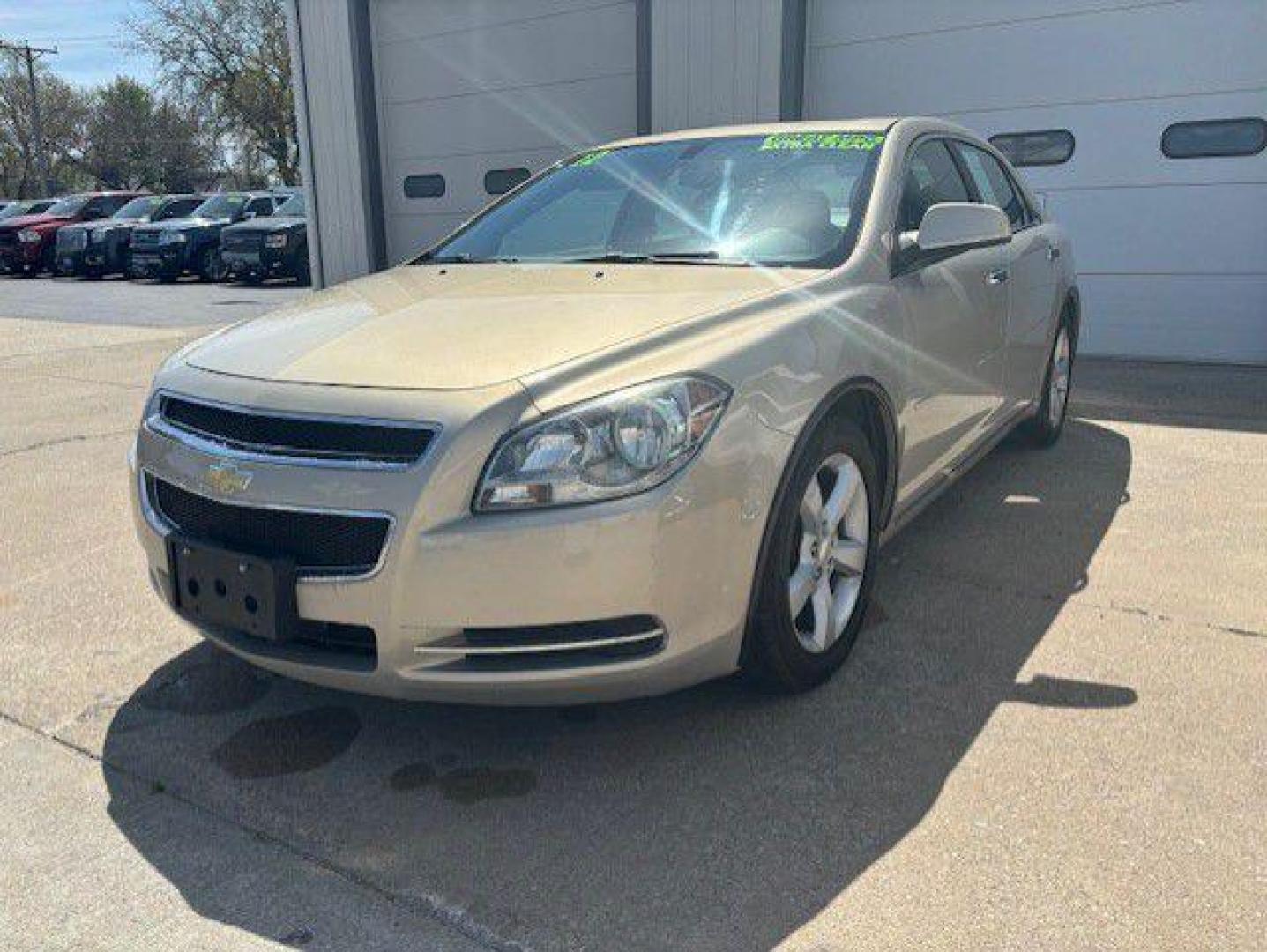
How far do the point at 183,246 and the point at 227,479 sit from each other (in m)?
18.4

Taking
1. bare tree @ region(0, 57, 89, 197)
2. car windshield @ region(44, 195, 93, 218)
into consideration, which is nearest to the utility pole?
bare tree @ region(0, 57, 89, 197)

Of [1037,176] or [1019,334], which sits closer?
[1019,334]

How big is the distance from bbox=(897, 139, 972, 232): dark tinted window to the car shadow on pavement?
4.08 ft

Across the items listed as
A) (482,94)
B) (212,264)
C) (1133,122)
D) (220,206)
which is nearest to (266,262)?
(212,264)

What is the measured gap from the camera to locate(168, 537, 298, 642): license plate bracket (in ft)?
7.50

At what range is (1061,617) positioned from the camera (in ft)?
10.7

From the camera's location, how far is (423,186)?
10.9 meters

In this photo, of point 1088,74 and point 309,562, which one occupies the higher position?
point 1088,74

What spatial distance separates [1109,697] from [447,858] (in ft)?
5.52

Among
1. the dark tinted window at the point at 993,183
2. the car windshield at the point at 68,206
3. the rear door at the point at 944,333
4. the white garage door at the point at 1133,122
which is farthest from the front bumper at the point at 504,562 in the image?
the car windshield at the point at 68,206

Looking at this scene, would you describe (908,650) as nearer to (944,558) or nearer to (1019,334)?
(944,558)

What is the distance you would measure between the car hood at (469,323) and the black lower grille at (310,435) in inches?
4.4

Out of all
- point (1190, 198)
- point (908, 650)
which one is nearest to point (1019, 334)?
point (908, 650)

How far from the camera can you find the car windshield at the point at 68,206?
23.0 meters
